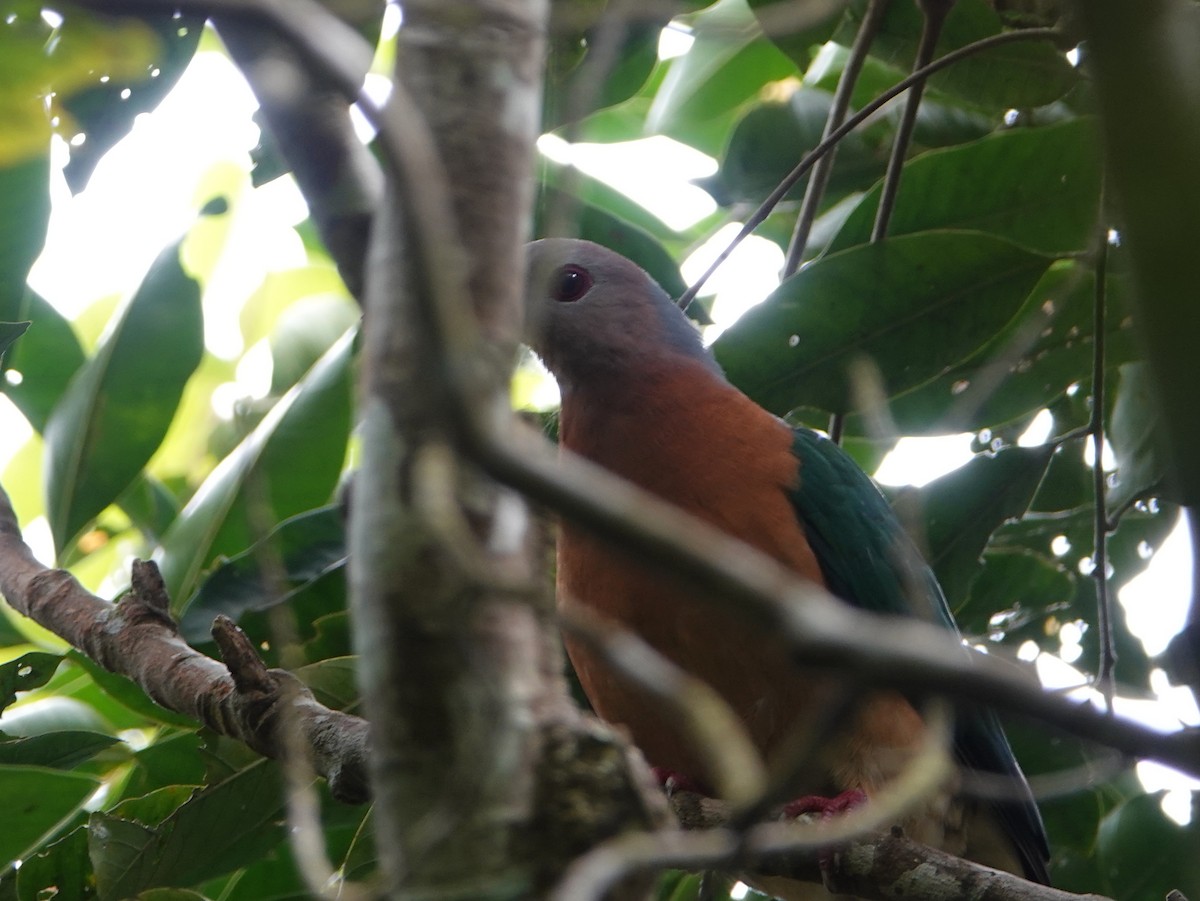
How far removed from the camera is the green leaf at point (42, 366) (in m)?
3.70

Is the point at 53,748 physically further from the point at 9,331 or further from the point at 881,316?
the point at 881,316

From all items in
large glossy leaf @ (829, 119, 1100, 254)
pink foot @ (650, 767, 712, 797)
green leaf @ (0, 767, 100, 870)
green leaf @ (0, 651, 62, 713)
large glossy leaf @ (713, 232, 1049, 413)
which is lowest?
green leaf @ (0, 767, 100, 870)

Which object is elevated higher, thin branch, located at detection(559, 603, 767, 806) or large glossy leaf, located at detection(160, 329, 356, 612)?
large glossy leaf, located at detection(160, 329, 356, 612)

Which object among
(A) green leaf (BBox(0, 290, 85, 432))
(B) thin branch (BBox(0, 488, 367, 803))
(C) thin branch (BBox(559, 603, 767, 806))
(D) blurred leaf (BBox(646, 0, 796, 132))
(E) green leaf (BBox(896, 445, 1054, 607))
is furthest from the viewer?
(D) blurred leaf (BBox(646, 0, 796, 132))

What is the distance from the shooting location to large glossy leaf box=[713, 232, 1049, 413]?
311 centimetres

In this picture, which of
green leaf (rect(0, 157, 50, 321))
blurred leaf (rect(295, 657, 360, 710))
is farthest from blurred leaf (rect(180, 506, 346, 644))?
green leaf (rect(0, 157, 50, 321))

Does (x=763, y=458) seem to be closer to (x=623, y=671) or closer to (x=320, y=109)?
(x=320, y=109)

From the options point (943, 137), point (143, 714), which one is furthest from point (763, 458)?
point (143, 714)

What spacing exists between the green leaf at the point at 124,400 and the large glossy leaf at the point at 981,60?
2.00 metres

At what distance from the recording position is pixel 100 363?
11.2 ft

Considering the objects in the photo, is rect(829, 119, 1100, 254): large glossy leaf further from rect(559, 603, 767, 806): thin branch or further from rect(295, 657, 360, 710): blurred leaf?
rect(559, 603, 767, 806): thin branch

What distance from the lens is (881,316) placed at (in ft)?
10.4

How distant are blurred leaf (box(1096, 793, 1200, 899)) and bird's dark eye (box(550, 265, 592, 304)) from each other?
1.94 metres

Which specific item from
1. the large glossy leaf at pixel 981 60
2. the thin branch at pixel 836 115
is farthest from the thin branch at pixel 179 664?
the large glossy leaf at pixel 981 60
